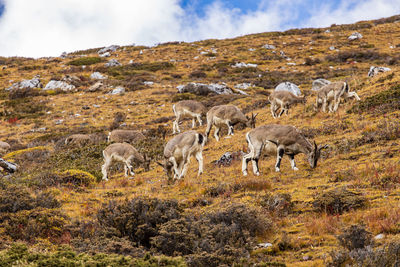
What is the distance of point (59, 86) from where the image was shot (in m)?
48.8

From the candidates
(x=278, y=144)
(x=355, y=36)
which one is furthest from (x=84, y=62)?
(x=278, y=144)

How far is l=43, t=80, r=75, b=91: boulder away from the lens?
4833 cm

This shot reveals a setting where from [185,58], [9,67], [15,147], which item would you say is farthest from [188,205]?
[9,67]

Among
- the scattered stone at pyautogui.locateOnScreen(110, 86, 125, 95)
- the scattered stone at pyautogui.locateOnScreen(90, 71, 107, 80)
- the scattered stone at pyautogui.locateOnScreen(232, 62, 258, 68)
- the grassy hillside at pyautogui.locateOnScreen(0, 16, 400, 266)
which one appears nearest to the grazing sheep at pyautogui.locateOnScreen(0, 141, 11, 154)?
the grassy hillside at pyautogui.locateOnScreen(0, 16, 400, 266)

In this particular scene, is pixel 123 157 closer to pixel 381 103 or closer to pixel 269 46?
pixel 381 103

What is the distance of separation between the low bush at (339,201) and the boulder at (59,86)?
45130 millimetres

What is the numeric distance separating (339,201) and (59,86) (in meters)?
47.0

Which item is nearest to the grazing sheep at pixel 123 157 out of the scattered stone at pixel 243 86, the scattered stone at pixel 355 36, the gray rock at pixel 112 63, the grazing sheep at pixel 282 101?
the grazing sheep at pixel 282 101

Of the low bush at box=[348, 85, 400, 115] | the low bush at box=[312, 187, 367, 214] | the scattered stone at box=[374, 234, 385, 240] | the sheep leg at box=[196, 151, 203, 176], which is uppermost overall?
the low bush at box=[348, 85, 400, 115]

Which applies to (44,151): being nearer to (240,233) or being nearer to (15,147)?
(15,147)

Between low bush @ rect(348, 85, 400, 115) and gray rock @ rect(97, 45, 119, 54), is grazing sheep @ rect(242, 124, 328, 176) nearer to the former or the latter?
low bush @ rect(348, 85, 400, 115)

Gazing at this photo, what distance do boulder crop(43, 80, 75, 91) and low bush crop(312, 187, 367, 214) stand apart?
148 feet

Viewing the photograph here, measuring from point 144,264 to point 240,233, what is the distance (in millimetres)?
2490

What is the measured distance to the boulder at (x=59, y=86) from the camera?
4833cm
